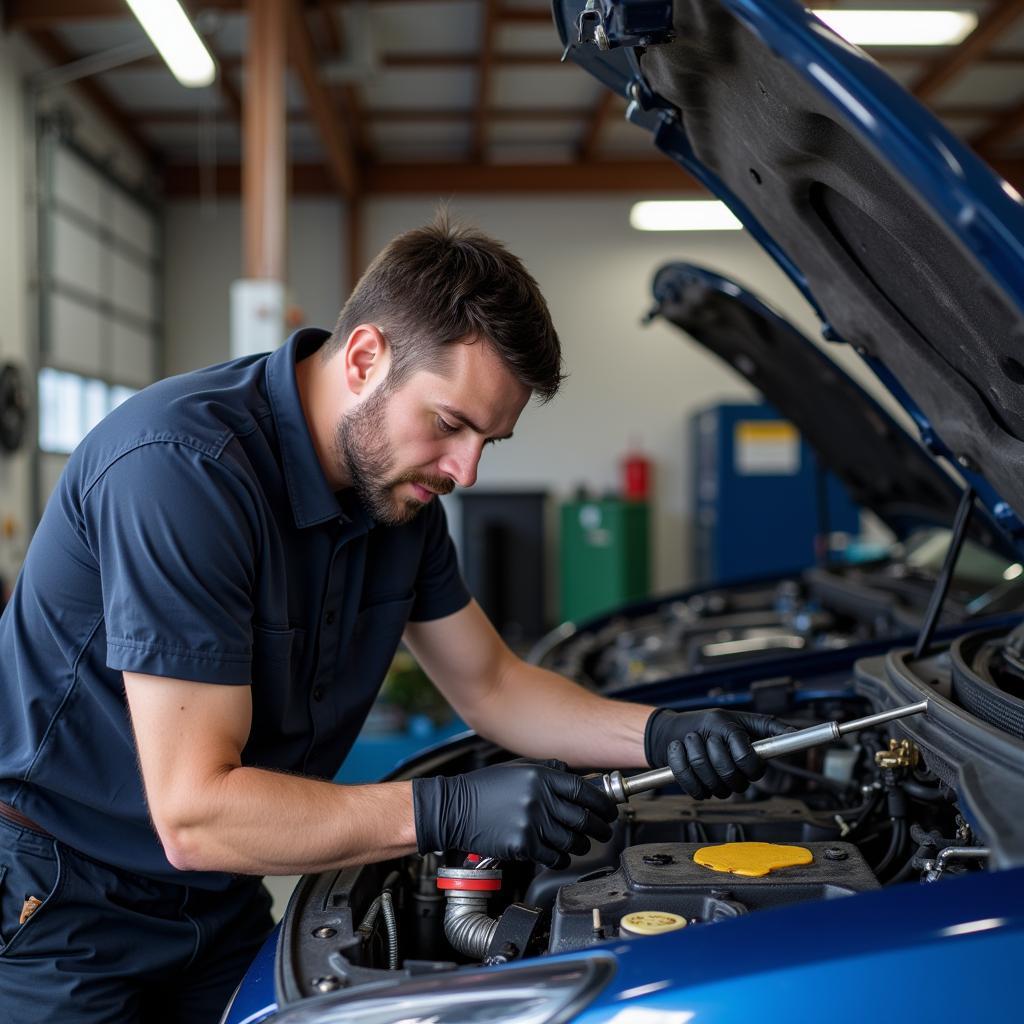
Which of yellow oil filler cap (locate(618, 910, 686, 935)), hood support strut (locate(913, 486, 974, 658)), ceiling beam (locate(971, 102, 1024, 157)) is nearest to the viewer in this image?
yellow oil filler cap (locate(618, 910, 686, 935))

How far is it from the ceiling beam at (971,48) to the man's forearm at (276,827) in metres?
6.04

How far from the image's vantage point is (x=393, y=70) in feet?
25.4

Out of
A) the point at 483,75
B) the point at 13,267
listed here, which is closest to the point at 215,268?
the point at 13,267

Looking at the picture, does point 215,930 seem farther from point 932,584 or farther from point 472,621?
point 932,584

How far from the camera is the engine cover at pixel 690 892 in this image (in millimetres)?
1077

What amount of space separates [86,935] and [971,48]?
24.2ft

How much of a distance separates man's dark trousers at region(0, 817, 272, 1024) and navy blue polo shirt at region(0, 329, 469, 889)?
1.6 inches

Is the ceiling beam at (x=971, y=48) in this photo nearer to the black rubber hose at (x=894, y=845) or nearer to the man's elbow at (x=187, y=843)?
the black rubber hose at (x=894, y=845)

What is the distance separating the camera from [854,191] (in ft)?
3.84

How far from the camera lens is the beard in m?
1.40

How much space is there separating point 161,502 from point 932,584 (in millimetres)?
2226

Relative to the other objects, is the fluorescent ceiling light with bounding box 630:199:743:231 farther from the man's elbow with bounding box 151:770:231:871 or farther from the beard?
the man's elbow with bounding box 151:770:231:871

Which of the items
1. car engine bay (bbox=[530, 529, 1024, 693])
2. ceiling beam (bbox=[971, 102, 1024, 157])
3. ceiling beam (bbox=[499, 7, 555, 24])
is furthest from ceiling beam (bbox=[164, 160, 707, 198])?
car engine bay (bbox=[530, 529, 1024, 693])

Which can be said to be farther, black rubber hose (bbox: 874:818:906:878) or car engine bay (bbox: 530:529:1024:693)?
car engine bay (bbox: 530:529:1024:693)
